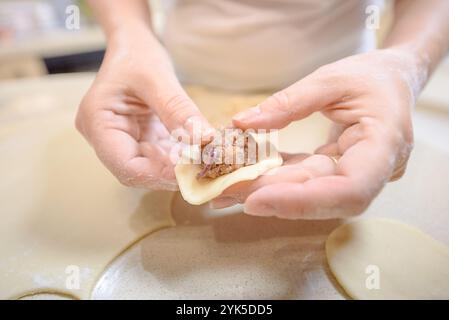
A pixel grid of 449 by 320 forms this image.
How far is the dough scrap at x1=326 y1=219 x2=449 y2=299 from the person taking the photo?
646 mm

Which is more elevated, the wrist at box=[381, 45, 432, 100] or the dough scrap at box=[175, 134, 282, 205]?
the wrist at box=[381, 45, 432, 100]

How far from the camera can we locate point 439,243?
72 cm

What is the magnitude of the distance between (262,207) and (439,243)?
0.38m

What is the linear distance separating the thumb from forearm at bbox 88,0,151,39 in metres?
0.43

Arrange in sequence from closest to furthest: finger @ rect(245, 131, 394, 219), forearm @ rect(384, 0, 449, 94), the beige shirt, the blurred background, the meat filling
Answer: finger @ rect(245, 131, 394, 219)
the meat filling
forearm @ rect(384, 0, 449, 94)
the beige shirt
the blurred background

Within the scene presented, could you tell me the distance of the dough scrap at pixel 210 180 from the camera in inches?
26.5

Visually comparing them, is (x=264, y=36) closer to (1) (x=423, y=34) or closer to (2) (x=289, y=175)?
(1) (x=423, y=34)

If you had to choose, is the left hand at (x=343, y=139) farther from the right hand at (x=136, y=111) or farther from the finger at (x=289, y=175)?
the right hand at (x=136, y=111)

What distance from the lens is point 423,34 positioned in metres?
0.89

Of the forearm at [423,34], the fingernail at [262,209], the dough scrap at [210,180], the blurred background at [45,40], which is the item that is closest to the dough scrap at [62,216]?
the dough scrap at [210,180]

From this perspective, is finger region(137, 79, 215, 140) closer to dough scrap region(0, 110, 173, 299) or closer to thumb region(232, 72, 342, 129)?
thumb region(232, 72, 342, 129)

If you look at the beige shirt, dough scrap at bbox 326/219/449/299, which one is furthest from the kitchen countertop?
the beige shirt
